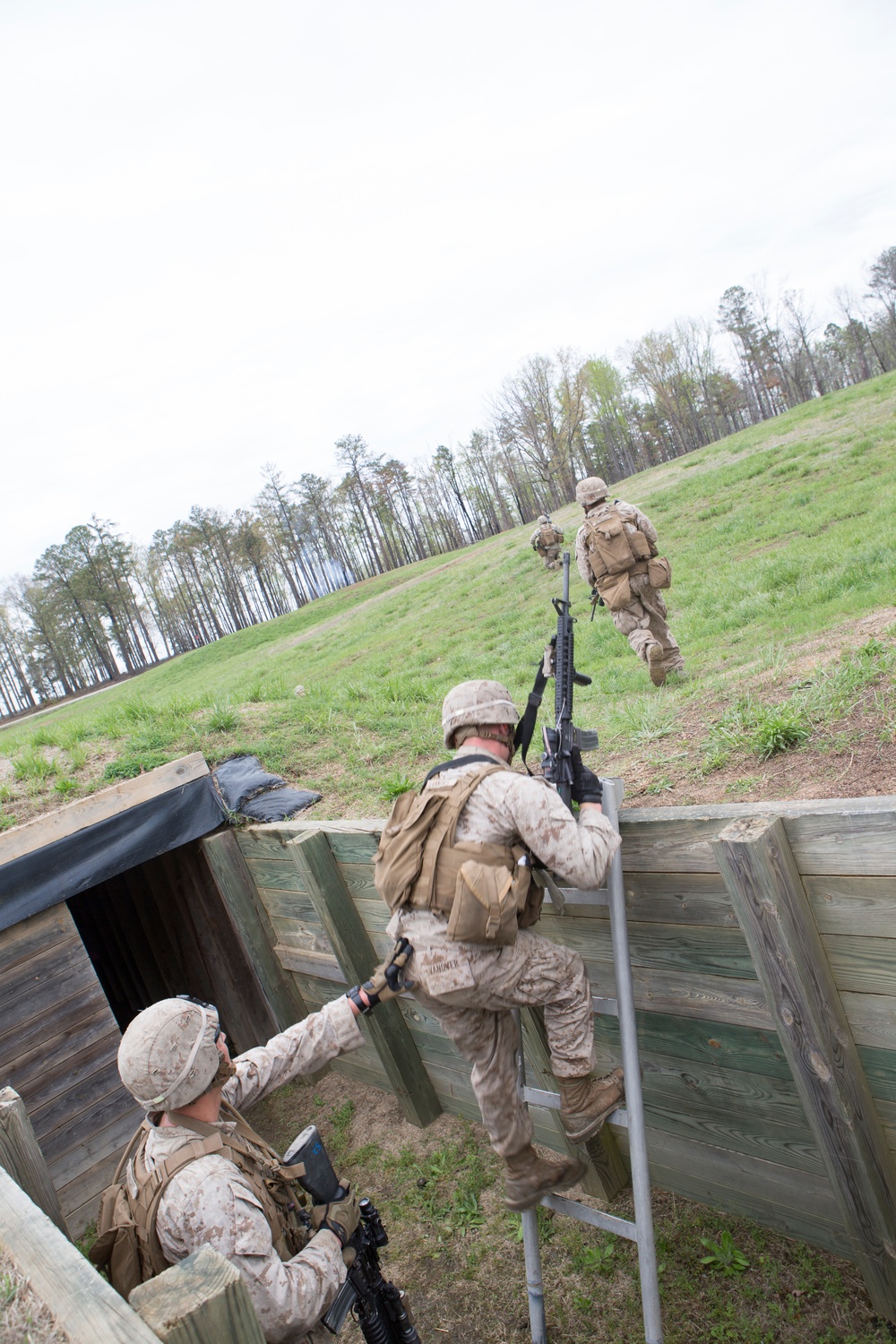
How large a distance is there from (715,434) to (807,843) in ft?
245

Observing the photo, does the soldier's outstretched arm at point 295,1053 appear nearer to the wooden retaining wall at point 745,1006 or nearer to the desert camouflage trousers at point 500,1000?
the desert camouflage trousers at point 500,1000

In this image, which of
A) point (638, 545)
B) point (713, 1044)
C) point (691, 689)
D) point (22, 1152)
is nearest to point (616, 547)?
point (638, 545)

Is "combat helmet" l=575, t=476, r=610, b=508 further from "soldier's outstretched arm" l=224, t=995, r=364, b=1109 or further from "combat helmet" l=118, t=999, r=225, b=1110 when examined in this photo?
"combat helmet" l=118, t=999, r=225, b=1110

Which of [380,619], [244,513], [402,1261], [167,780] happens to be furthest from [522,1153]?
[244,513]

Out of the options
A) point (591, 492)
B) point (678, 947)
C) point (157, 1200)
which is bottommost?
point (678, 947)

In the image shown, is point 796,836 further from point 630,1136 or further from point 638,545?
point 638,545

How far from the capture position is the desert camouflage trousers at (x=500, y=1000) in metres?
2.71

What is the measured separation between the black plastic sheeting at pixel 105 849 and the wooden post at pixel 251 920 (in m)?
0.19

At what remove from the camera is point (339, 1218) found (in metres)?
2.69

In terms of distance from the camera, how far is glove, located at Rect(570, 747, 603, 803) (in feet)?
8.93

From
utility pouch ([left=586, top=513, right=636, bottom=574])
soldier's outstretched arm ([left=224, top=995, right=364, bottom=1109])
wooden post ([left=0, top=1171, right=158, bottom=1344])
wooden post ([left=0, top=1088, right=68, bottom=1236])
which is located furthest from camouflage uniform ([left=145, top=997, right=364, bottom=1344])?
utility pouch ([left=586, top=513, right=636, bottom=574])

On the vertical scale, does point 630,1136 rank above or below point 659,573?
below

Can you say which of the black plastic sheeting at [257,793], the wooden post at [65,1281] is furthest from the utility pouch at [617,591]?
the wooden post at [65,1281]

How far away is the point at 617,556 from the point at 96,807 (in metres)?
5.09
